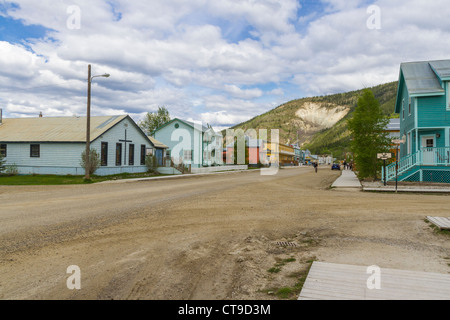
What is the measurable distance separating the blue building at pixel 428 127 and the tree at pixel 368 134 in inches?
60.8

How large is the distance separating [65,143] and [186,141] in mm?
18881

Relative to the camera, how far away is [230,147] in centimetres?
6581

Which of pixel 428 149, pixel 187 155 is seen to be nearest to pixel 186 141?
pixel 187 155

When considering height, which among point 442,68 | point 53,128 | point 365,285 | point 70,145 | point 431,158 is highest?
point 442,68

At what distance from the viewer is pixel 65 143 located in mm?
28016

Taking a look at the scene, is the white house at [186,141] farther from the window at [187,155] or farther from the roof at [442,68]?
the roof at [442,68]

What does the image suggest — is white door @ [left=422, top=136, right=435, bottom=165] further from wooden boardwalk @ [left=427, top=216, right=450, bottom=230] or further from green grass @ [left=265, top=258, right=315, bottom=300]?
green grass @ [left=265, top=258, right=315, bottom=300]

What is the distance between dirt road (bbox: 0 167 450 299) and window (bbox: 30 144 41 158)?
19.9 m

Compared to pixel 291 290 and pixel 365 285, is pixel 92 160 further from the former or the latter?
pixel 365 285

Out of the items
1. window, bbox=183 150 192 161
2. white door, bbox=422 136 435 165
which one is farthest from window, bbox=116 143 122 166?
white door, bbox=422 136 435 165

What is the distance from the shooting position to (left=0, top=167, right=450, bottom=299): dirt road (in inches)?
182

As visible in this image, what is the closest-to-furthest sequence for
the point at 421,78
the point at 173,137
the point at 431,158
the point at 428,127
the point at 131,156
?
the point at 431,158
the point at 428,127
the point at 421,78
the point at 131,156
the point at 173,137
